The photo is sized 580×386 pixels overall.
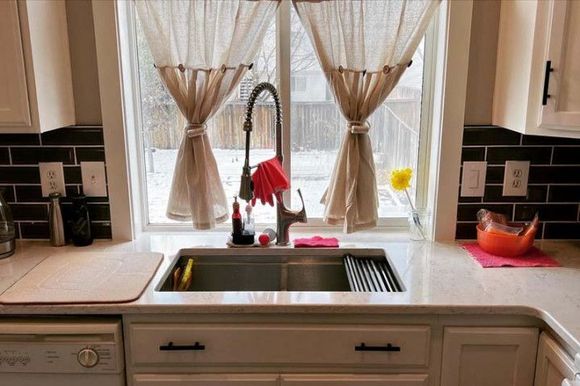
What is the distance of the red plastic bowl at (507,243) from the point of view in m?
1.78

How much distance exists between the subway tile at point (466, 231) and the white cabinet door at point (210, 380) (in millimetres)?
910

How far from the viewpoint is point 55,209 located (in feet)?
6.16

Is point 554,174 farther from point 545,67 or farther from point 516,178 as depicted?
point 545,67

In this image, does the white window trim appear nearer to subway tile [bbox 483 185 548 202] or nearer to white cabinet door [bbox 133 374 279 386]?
subway tile [bbox 483 185 548 202]

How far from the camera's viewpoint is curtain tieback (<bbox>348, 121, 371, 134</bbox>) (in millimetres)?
1851

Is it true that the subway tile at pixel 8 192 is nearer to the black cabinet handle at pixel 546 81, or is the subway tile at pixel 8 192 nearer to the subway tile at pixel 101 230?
the subway tile at pixel 101 230

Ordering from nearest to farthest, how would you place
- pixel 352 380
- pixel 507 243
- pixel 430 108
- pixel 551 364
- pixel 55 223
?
pixel 551 364, pixel 352 380, pixel 507 243, pixel 55 223, pixel 430 108

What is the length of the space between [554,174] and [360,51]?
0.86 meters

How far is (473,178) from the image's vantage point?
76.1 inches

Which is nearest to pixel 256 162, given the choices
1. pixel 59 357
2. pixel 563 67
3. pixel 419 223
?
pixel 419 223

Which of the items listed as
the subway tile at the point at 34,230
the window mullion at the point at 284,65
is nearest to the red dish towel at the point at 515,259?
the window mullion at the point at 284,65

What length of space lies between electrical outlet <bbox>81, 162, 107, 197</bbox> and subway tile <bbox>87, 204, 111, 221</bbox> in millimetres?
43

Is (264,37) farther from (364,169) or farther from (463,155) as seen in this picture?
(463,155)

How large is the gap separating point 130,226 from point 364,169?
35.8 inches
